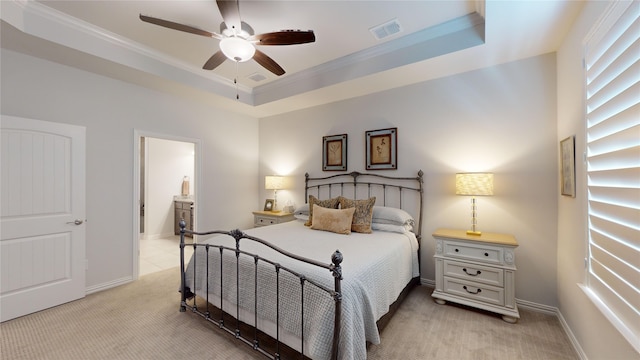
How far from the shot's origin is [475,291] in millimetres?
2564

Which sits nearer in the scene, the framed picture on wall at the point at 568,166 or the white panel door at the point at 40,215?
the framed picture on wall at the point at 568,166

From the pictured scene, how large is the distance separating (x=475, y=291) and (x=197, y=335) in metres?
2.74

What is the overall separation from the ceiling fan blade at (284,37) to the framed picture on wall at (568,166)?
2375 mm

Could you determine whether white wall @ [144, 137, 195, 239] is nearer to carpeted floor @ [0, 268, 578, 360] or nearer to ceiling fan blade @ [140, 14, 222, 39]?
carpeted floor @ [0, 268, 578, 360]

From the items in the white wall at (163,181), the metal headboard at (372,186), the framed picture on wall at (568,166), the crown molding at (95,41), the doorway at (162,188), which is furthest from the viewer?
the white wall at (163,181)

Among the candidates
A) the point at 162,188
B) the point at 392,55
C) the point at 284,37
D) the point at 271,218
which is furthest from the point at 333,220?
the point at 162,188

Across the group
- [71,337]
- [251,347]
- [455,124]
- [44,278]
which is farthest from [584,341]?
[44,278]

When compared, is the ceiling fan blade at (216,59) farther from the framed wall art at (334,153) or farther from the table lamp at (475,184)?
the table lamp at (475,184)

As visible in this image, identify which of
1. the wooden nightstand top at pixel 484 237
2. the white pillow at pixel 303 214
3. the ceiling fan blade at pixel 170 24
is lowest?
the wooden nightstand top at pixel 484 237

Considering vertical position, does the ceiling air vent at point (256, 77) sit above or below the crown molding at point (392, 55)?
above

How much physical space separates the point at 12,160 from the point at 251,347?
3040 millimetres

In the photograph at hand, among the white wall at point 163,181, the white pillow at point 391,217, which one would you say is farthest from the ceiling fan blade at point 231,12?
the white wall at point 163,181

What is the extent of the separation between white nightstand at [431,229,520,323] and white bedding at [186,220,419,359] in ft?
1.17

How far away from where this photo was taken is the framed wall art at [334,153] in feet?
13.3
